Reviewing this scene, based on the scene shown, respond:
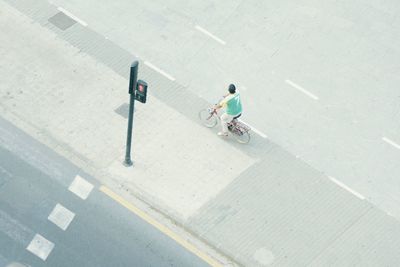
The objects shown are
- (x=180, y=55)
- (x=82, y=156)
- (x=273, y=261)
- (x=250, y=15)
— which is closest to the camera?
(x=273, y=261)

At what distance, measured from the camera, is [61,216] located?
15.0 m

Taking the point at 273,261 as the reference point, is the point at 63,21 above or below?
above

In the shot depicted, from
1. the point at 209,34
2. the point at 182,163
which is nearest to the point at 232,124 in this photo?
the point at 182,163

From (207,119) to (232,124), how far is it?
81 cm

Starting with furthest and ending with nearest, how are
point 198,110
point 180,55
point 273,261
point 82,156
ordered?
point 180,55 < point 198,110 < point 82,156 < point 273,261

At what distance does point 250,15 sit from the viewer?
2009 centimetres

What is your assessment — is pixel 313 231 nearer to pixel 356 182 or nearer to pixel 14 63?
pixel 356 182

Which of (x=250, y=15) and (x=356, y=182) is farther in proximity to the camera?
(x=250, y=15)

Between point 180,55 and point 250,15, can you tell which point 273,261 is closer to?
point 180,55

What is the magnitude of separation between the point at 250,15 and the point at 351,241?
24.7 feet

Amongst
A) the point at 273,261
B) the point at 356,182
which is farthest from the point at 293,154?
the point at 273,261

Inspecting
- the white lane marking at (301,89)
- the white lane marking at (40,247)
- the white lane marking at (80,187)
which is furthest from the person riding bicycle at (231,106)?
the white lane marking at (40,247)

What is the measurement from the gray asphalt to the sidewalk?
0.59 m

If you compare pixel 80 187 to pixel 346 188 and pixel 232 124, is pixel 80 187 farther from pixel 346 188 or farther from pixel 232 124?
pixel 346 188
